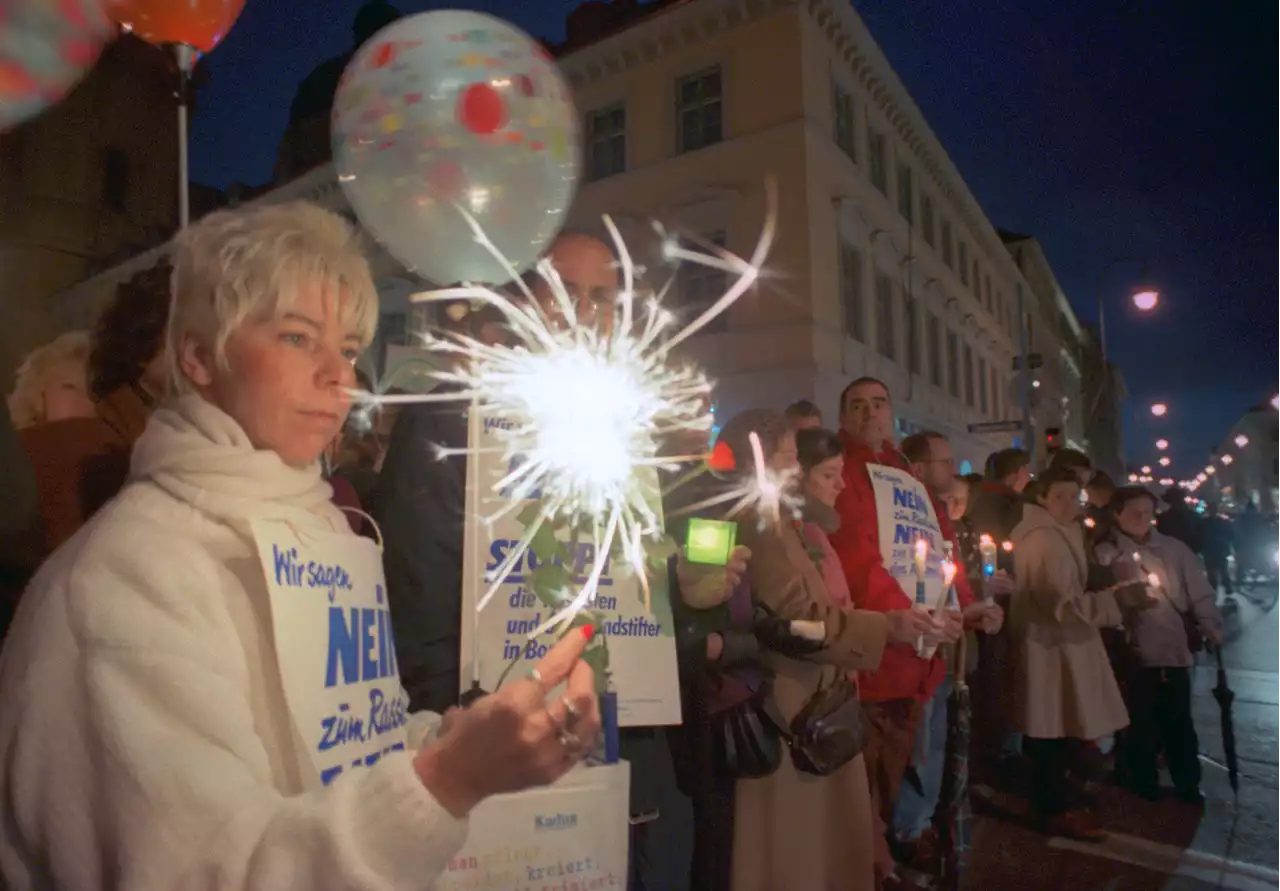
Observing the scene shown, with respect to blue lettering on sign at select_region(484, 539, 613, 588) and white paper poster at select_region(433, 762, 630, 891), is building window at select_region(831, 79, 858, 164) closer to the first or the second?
blue lettering on sign at select_region(484, 539, 613, 588)

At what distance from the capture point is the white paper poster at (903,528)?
164 inches

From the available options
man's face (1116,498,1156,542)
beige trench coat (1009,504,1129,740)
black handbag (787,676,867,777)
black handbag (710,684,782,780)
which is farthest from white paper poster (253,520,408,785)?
man's face (1116,498,1156,542)

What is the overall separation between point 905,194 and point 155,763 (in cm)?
2296

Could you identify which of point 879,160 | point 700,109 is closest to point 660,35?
point 700,109

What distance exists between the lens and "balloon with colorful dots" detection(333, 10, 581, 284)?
Answer: 2.44m

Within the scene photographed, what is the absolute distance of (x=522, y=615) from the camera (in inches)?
85.6

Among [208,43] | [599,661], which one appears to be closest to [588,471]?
[599,661]

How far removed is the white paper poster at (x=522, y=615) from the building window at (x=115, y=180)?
1991cm

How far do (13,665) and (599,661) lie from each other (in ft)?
2.95

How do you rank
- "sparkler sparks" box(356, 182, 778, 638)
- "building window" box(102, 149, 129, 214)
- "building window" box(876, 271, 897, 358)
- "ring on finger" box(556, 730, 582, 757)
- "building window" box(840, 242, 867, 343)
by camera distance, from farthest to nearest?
1. "building window" box(876, 271, 897, 358)
2. "building window" box(102, 149, 129, 214)
3. "building window" box(840, 242, 867, 343)
4. "sparkler sparks" box(356, 182, 778, 638)
5. "ring on finger" box(556, 730, 582, 757)

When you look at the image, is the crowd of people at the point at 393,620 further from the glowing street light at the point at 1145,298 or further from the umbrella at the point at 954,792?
the glowing street light at the point at 1145,298

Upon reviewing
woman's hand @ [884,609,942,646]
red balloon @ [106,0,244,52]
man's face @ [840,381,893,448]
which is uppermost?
red balloon @ [106,0,244,52]

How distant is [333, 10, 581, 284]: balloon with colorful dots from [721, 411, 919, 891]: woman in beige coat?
1.38 m

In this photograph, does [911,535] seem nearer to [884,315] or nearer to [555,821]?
[555,821]
